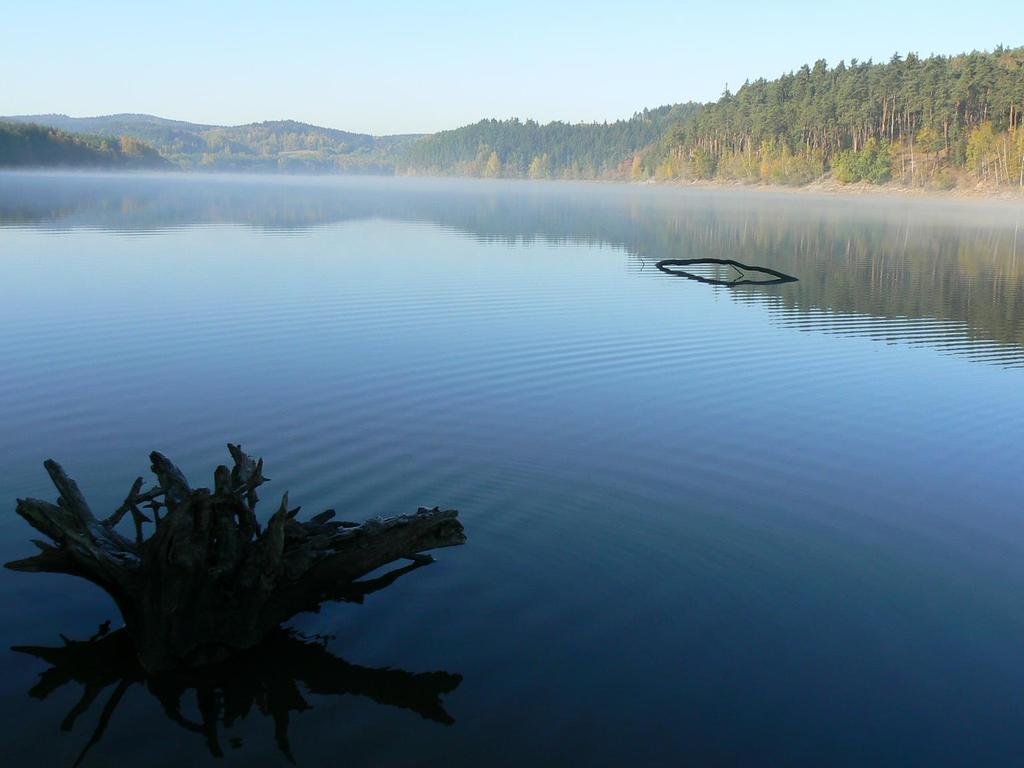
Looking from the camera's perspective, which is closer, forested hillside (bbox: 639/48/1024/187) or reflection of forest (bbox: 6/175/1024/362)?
reflection of forest (bbox: 6/175/1024/362)

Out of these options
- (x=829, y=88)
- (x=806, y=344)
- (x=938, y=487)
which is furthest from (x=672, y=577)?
(x=829, y=88)

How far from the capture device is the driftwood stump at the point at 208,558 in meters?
8.50

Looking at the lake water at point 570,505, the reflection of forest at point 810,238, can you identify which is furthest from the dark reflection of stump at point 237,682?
the reflection of forest at point 810,238

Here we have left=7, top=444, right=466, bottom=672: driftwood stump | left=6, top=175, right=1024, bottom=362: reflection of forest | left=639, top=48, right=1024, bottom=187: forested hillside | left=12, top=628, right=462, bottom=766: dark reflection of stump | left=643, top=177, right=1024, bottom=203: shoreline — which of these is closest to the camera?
left=12, top=628, right=462, bottom=766: dark reflection of stump

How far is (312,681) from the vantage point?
8672 millimetres

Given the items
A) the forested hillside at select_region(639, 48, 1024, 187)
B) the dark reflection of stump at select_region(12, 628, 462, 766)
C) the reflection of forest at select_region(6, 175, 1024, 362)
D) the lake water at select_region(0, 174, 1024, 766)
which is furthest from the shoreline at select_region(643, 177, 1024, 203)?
the dark reflection of stump at select_region(12, 628, 462, 766)

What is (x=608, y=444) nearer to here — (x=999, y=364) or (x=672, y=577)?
(x=672, y=577)

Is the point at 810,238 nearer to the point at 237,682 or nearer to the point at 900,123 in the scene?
the point at 237,682

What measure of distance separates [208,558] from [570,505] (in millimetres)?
5868

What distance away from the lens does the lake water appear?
820 cm

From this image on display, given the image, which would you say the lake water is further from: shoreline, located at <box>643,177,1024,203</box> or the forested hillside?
the forested hillside

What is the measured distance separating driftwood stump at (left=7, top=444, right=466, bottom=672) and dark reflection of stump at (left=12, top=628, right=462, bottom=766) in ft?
0.61

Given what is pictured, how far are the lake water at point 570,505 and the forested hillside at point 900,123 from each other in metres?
121

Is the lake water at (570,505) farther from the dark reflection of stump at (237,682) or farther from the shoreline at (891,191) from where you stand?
the shoreline at (891,191)
